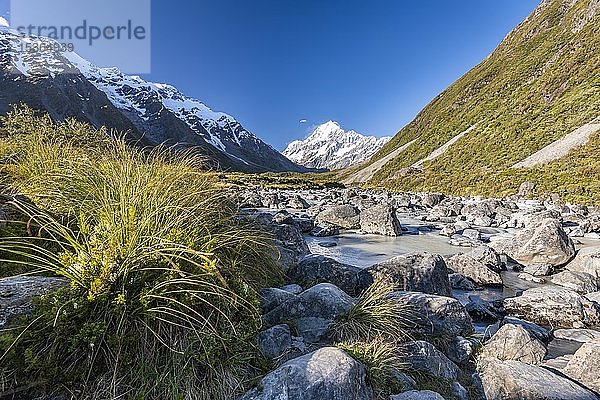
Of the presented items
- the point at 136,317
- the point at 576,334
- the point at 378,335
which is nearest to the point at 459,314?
the point at 378,335

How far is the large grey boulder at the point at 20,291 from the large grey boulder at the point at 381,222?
13.5 metres

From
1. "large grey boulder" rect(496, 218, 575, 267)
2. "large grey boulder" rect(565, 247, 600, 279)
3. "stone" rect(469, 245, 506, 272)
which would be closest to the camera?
"large grey boulder" rect(565, 247, 600, 279)

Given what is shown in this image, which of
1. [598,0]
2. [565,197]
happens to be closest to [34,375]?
[565,197]

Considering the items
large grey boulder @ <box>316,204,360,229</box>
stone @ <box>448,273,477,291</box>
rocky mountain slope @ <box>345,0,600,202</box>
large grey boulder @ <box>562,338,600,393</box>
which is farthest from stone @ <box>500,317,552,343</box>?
rocky mountain slope @ <box>345,0,600,202</box>

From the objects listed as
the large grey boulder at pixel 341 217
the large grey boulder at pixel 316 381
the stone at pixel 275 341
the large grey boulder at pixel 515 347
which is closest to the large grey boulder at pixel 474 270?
the large grey boulder at pixel 515 347

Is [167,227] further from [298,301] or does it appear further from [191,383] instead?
[298,301]

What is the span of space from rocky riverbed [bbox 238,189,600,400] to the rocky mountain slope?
19.4 meters

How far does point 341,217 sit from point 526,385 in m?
13.0

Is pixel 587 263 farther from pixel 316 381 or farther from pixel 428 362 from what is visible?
pixel 316 381

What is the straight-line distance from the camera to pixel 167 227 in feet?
10.0

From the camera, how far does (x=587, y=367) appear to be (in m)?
4.31

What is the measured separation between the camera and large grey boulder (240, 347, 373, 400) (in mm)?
2607

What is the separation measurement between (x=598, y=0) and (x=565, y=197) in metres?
72.0

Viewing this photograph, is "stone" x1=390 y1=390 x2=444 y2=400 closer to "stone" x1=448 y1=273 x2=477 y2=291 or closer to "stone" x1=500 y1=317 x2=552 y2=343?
"stone" x1=500 y1=317 x2=552 y2=343
